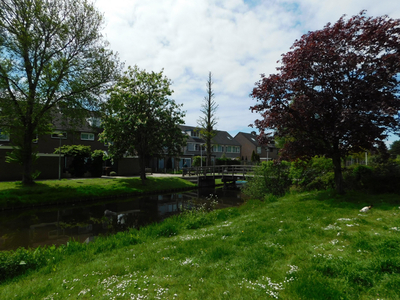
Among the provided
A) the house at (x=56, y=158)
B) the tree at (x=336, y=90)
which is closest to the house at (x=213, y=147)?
the house at (x=56, y=158)

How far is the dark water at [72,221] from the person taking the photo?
34.8 feet

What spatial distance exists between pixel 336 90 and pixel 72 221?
14.6 m

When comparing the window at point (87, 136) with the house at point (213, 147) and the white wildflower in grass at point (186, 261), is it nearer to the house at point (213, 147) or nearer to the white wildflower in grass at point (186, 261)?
the house at point (213, 147)

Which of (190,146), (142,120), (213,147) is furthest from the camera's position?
(213,147)

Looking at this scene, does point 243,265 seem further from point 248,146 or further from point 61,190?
point 248,146

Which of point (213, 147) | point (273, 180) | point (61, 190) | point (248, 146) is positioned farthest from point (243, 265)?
point (248, 146)

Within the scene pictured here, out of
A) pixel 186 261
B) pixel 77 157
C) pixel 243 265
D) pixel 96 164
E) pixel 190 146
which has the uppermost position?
pixel 190 146

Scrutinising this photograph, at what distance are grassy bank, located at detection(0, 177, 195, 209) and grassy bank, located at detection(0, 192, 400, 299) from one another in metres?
12.0

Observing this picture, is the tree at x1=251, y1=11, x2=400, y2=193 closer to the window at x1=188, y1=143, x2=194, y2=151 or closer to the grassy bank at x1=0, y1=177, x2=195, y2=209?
the grassy bank at x1=0, y1=177, x2=195, y2=209

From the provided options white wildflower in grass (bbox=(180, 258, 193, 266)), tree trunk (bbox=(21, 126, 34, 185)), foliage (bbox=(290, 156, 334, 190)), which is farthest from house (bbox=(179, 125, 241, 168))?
white wildflower in grass (bbox=(180, 258, 193, 266))

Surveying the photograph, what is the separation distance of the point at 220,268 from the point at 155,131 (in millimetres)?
21394

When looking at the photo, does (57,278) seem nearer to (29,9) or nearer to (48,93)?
(48,93)

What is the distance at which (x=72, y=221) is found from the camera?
13.6 metres

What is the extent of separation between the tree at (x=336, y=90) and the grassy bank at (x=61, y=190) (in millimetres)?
14726
